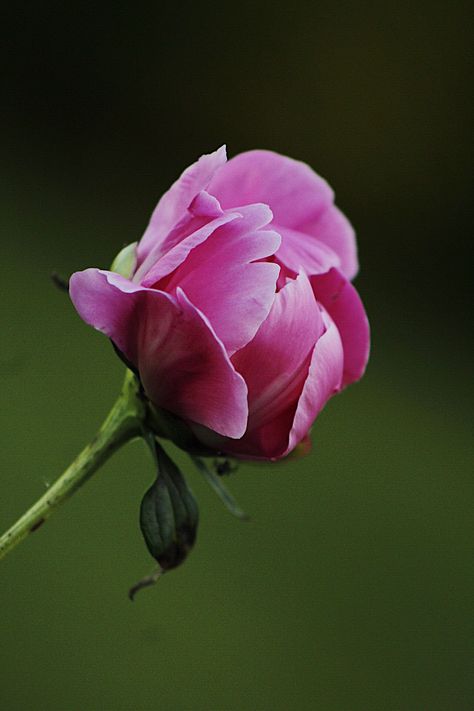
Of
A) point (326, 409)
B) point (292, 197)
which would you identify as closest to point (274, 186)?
Answer: point (292, 197)

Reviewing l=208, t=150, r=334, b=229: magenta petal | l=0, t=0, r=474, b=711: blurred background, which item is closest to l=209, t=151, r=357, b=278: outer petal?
l=208, t=150, r=334, b=229: magenta petal

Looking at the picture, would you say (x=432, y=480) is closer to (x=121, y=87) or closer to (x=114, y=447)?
(x=121, y=87)

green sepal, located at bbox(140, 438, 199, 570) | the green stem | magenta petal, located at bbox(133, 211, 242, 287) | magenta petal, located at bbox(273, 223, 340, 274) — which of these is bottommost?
green sepal, located at bbox(140, 438, 199, 570)

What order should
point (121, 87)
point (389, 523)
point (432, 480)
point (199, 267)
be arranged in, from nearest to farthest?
point (199, 267) → point (389, 523) → point (432, 480) → point (121, 87)

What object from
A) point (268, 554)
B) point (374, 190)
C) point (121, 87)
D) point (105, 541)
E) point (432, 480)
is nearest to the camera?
point (105, 541)

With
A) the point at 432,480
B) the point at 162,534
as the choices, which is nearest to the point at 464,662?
the point at 432,480

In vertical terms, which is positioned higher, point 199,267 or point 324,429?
point 199,267

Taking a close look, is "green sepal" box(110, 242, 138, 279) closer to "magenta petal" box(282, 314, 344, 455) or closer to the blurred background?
"magenta petal" box(282, 314, 344, 455)
